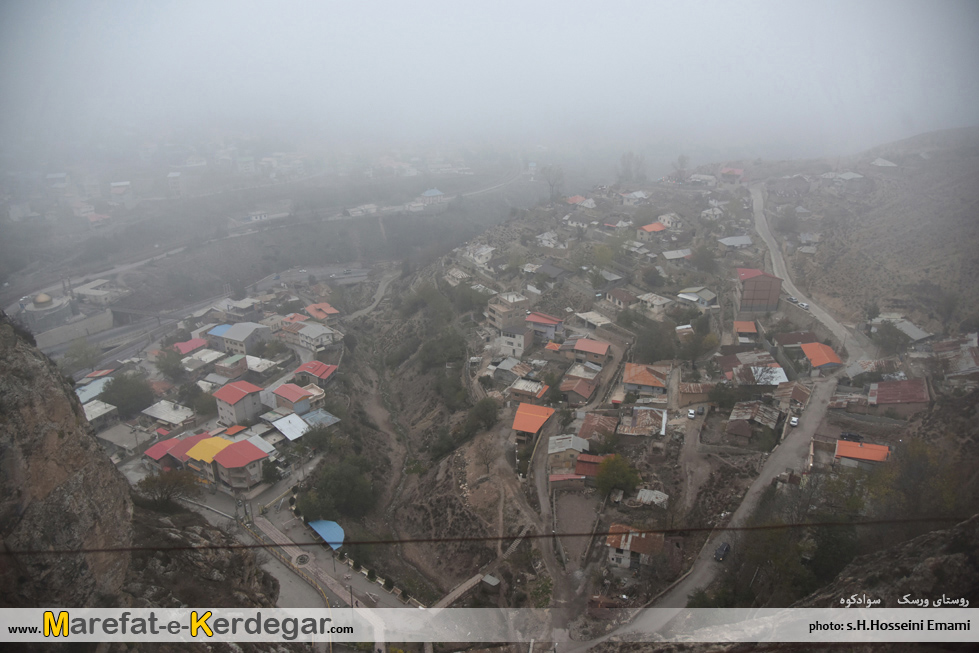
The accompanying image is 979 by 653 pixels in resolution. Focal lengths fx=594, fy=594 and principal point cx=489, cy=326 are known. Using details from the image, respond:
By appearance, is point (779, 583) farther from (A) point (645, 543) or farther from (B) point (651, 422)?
(B) point (651, 422)

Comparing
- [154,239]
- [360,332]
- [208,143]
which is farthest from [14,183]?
[360,332]

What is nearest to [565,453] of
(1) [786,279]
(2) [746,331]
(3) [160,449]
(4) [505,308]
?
(2) [746,331]

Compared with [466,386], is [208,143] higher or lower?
higher

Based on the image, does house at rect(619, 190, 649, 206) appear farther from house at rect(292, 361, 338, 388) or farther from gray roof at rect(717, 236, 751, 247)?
house at rect(292, 361, 338, 388)

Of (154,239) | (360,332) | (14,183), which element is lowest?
(360,332)

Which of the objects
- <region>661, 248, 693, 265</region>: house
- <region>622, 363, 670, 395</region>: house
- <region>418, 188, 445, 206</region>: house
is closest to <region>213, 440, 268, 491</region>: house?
<region>622, 363, 670, 395</region>: house
